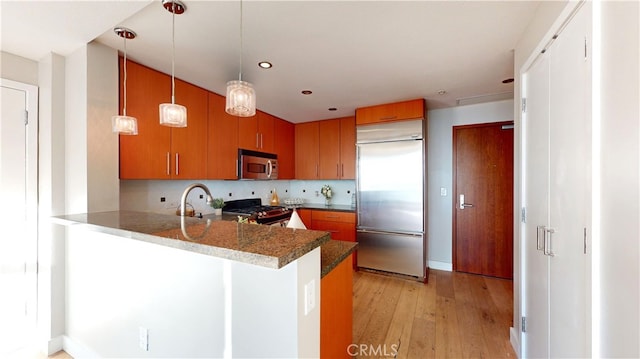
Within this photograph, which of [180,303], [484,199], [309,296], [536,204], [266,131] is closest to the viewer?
[309,296]

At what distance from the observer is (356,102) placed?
333cm

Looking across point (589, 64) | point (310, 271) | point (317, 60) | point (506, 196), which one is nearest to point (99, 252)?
point (310, 271)

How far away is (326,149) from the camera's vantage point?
421 centimetres

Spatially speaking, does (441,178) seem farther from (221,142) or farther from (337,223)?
(221,142)

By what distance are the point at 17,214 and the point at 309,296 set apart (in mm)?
2406

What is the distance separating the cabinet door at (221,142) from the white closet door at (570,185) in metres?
2.97

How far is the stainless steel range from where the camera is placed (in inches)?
129

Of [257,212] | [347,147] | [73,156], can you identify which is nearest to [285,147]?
[347,147]

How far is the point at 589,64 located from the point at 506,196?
9.00 feet

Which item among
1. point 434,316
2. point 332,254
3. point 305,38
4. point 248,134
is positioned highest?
point 305,38

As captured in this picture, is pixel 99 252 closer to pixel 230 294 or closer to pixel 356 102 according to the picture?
pixel 230 294

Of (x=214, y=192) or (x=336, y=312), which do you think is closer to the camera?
(x=336, y=312)

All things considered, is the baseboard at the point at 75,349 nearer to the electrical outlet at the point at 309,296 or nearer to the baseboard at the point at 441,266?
the electrical outlet at the point at 309,296

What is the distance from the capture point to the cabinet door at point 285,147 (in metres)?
4.08
